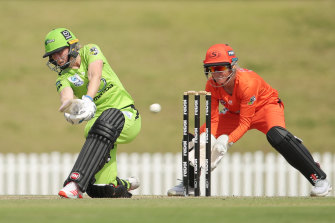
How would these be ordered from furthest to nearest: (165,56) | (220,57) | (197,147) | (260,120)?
1. (165,56)
2. (260,120)
3. (220,57)
4. (197,147)

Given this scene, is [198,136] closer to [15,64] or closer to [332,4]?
[15,64]

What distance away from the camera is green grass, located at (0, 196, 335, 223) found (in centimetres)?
617

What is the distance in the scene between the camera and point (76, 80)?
8.65m

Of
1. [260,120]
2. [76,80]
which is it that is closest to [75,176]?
[76,80]

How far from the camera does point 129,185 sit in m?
9.01

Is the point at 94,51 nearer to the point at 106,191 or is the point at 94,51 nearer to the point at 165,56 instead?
the point at 106,191

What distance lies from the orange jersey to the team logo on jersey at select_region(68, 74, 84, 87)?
4.46 feet

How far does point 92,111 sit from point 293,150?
2209 mm

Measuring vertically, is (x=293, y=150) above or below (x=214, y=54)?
below

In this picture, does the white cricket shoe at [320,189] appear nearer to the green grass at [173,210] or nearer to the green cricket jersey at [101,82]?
the green grass at [173,210]

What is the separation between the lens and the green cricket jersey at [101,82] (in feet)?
28.3

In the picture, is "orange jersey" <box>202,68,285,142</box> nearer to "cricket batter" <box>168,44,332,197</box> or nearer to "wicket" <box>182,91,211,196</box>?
Answer: "cricket batter" <box>168,44,332,197</box>

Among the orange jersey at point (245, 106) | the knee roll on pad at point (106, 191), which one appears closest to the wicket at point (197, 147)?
the orange jersey at point (245, 106)

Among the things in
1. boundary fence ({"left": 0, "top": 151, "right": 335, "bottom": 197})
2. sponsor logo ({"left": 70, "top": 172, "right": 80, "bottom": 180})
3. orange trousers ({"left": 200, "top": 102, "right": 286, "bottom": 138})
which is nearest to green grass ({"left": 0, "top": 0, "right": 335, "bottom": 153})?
boundary fence ({"left": 0, "top": 151, "right": 335, "bottom": 197})
